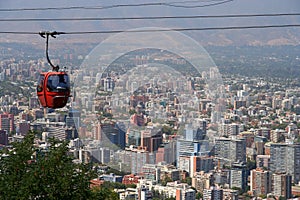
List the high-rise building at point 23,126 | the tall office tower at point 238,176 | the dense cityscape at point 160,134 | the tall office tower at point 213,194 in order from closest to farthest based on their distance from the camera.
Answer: the dense cityscape at point 160,134 < the tall office tower at point 213,194 < the high-rise building at point 23,126 < the tall office tower at point 238,176

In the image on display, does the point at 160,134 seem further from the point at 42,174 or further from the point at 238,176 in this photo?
the point at 42,174

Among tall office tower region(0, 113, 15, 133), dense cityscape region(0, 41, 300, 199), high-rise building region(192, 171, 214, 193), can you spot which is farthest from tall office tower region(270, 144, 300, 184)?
tall office tower region(0, 113, 15, 133)

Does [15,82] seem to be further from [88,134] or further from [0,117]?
[88,134]

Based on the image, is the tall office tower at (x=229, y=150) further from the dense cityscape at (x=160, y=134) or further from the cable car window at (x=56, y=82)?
the cable car window at (x=56, y=82)

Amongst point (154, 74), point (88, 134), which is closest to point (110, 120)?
point (88, 134)

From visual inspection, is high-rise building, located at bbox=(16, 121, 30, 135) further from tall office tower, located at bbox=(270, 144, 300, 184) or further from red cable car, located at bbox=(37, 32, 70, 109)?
red cable car, located at bbox=(37, 32, 70, 109)

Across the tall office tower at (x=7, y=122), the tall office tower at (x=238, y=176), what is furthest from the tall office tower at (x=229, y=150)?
the tall office tower at (x=7, y=122)

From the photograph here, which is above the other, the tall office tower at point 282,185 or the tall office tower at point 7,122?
the tall office tower at point 7,122
